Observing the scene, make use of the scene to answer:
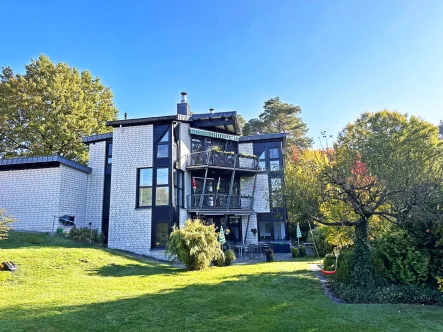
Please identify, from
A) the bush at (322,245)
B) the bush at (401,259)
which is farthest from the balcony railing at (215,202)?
the bush at (401,259)

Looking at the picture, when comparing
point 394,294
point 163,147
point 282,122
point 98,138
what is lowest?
point 394,294

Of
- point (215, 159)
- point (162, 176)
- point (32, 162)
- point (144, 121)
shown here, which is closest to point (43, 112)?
point (32, 162)

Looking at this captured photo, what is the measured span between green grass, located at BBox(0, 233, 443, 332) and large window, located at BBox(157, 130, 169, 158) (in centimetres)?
857

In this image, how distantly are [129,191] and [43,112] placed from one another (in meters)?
13.2

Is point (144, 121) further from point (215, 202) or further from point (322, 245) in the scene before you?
point (322, 245)

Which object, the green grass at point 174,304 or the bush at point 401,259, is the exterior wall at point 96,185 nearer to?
the green grass at point 174,304

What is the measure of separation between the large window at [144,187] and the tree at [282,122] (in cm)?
2317

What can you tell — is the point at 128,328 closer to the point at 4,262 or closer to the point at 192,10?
the point at 4,262

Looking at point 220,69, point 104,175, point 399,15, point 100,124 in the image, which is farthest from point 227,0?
point 100,124

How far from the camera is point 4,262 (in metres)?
9.20

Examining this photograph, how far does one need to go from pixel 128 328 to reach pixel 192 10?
12.6 m

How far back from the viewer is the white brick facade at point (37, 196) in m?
17.0

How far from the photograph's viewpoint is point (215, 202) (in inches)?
807

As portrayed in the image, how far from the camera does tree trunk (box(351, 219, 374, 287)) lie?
8.35 m
